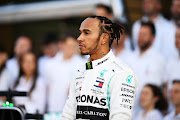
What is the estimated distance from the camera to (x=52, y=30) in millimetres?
8945

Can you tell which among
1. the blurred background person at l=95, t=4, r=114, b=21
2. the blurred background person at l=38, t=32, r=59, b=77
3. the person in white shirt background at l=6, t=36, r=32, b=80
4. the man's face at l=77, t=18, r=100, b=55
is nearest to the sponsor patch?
the man's face at l=77, t=18, r=100, b=55

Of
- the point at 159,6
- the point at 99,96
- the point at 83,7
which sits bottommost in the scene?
the point at 99,96

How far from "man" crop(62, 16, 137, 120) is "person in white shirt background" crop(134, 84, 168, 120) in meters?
2.64

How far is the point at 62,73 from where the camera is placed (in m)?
6.03

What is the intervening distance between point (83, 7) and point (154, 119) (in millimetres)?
3809

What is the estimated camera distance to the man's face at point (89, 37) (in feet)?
8.21

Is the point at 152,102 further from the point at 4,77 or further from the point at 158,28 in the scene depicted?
the point at 4,77

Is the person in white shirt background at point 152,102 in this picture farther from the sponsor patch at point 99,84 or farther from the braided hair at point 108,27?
the sponsor patch at point 99,84

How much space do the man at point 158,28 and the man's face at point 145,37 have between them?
15 cm

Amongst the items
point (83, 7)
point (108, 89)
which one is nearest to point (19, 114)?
point (108, 89)

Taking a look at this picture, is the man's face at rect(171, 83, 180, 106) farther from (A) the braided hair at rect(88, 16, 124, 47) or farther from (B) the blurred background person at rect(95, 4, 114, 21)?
(A) the braided hair at rect(88, 16, 124, 47)

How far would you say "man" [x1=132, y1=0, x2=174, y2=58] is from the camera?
18.0 feet

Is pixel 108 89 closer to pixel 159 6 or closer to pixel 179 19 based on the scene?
pixel 179 19

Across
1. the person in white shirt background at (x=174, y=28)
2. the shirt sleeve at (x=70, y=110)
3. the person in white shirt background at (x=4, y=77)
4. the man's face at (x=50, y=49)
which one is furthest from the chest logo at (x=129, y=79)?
the man's face at (x=50, y=49)
